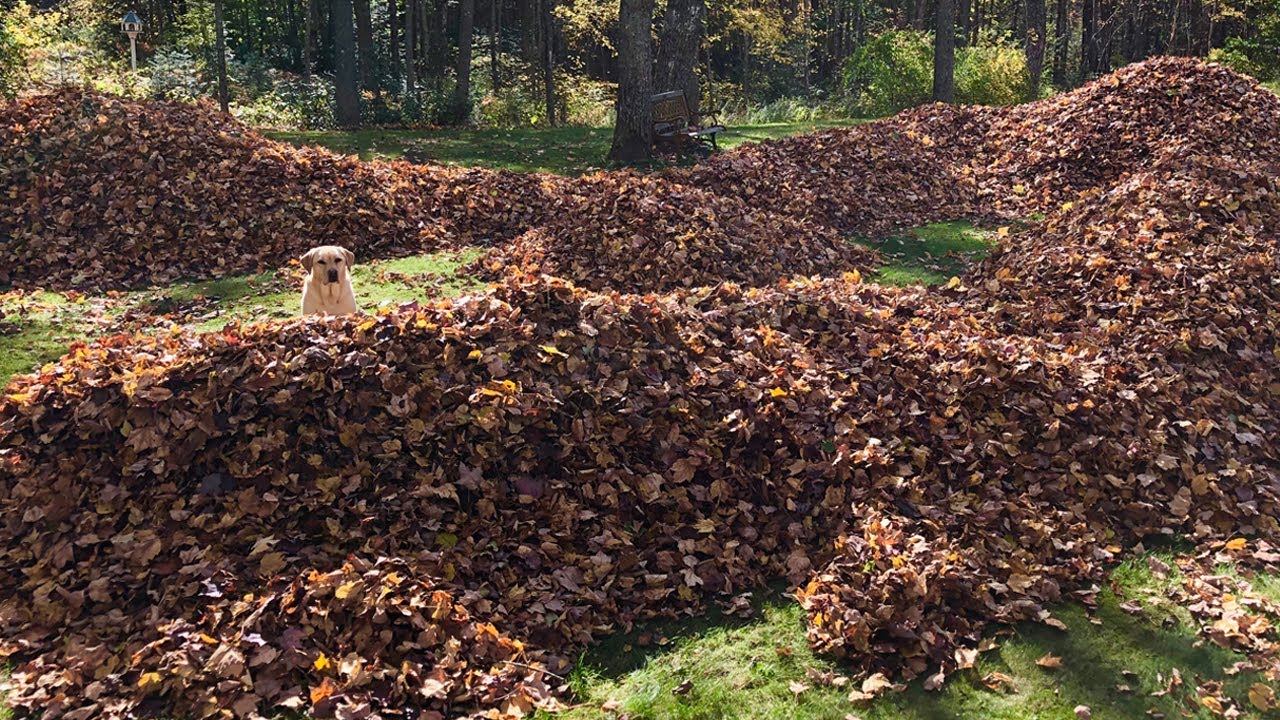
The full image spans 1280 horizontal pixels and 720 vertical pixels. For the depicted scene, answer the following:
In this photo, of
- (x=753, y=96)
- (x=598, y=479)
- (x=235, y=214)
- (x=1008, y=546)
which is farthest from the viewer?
(x=753, y=96)

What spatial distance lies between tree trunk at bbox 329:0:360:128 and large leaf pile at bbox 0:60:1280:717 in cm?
1473

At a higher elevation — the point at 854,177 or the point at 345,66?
the point at 345,66

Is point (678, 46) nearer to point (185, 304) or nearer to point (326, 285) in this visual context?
point (185, 304)

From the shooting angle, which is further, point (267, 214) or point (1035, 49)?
point (1035, 49)

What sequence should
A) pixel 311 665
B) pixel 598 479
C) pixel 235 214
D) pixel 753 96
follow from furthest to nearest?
pixel 753 96 → pixel 235 214 → pixel 598 479 → pixel 311 665

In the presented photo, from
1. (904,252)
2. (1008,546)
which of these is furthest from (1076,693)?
(904,252)

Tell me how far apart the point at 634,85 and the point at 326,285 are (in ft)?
27.1

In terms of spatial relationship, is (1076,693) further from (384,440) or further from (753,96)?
(753,96)

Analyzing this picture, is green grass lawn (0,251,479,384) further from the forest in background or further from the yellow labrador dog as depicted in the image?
the forest in background

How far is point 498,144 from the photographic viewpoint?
17.1 meters

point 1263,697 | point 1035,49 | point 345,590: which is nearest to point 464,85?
point 1035,49

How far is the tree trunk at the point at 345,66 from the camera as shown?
18873mm

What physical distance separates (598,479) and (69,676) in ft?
8.62

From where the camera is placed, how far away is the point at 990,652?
4227mm
